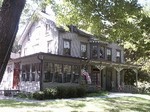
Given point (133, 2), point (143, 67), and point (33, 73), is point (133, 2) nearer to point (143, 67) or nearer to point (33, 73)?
point (33, 73)

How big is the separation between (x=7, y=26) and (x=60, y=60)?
20.1 meters

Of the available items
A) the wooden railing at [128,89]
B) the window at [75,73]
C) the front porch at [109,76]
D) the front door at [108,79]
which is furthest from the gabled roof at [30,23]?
the wooden railing at [128,89]

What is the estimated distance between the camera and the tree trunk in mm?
3820

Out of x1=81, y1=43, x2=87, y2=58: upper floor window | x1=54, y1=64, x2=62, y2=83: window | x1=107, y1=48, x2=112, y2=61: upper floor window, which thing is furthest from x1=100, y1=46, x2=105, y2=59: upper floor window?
x1=54, y1=64, x2=62, y2=83: window

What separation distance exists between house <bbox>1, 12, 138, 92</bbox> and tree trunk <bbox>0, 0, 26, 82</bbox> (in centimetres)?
1792

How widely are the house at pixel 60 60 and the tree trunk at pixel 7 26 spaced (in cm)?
1792

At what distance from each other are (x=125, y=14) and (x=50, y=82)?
1411cm

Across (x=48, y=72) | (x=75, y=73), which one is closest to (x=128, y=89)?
(x=75, y=73)

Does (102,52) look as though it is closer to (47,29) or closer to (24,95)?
(47,29)

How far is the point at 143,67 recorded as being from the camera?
125 feet

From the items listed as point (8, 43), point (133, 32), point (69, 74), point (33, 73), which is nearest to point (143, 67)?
point (69, 74)

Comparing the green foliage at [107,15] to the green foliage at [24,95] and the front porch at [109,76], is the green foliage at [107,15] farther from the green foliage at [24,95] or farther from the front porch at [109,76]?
the front porch at [109,76]

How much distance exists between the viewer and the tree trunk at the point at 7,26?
150 inches

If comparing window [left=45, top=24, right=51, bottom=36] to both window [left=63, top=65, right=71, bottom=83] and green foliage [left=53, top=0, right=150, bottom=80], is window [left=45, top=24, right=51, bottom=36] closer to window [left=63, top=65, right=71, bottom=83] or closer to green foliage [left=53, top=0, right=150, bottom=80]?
window [left=63, top=65, right=71, bottom=83]
